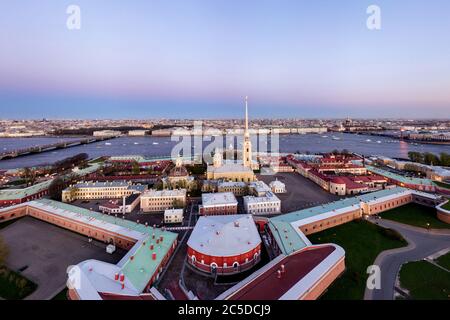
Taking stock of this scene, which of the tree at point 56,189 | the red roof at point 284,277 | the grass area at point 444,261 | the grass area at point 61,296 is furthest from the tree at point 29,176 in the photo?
the grass area at point 444,261

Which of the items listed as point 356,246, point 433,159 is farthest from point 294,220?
point 433,159

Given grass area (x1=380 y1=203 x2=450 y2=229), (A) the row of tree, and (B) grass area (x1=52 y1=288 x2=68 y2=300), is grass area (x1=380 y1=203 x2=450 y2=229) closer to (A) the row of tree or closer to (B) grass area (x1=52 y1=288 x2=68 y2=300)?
(A) the row of tree

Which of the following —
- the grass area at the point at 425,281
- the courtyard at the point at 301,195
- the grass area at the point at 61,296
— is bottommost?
the grass area at the point at 61,296

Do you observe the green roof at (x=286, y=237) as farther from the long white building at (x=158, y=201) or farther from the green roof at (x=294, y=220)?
the long white building at (x=158, y=201)

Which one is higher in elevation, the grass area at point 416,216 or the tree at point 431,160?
the tree at point 431,160

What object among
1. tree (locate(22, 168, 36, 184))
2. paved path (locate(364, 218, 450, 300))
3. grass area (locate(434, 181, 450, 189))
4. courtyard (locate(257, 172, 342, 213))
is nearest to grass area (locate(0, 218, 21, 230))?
tree (locate(22, 168, 36, 184))

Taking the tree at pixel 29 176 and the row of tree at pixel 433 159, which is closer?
the tree at pixel 29 176

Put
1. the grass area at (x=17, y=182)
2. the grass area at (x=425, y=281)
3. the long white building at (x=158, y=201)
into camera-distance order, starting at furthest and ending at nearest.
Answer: the grass area at (x=17, y=182), the long white building at (x=158, y=201), the grass area at (x=425, y=281)
